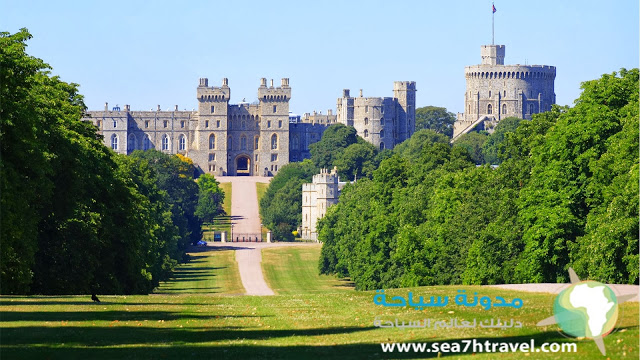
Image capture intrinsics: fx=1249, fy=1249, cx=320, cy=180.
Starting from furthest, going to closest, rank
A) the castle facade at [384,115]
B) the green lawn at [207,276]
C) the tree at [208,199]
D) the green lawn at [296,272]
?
the castle facade at [384,115] < the tree at [208,199] < the green lawn at [296,272] < the green lawn at [207,276]

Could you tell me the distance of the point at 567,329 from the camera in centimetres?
1938

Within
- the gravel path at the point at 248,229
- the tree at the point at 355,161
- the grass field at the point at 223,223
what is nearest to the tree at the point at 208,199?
the grass field at the point at 223,223

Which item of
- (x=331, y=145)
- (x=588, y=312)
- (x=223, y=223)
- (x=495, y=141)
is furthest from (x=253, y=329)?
(x=331, y=145)

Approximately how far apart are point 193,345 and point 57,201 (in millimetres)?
18953

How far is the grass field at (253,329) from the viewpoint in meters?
19.8

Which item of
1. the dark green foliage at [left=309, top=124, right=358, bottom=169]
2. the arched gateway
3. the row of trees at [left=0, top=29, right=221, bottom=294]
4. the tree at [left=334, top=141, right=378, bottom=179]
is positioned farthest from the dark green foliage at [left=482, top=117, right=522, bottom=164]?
the row of trees at [left=0, top=29, right=221, bottom=294]

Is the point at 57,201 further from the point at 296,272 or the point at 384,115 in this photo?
the point at 384,115

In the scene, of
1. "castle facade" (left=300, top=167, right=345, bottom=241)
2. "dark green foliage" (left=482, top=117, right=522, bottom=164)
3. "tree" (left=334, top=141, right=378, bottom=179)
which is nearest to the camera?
"castle facade" (left=300, top=167, right=345, bottom=241)

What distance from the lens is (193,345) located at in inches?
838

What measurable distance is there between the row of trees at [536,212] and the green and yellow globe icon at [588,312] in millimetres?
15754

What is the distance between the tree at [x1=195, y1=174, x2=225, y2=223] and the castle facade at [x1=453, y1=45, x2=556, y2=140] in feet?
187

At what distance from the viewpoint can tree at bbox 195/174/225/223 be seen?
127312 millimetres

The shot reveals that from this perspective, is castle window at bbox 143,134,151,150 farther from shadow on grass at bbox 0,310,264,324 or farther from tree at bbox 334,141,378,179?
shadow on grass at bbox 0,310,264,324

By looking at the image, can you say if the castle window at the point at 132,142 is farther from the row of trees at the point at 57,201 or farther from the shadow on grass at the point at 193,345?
the shadow on grass at the point at 193,345
